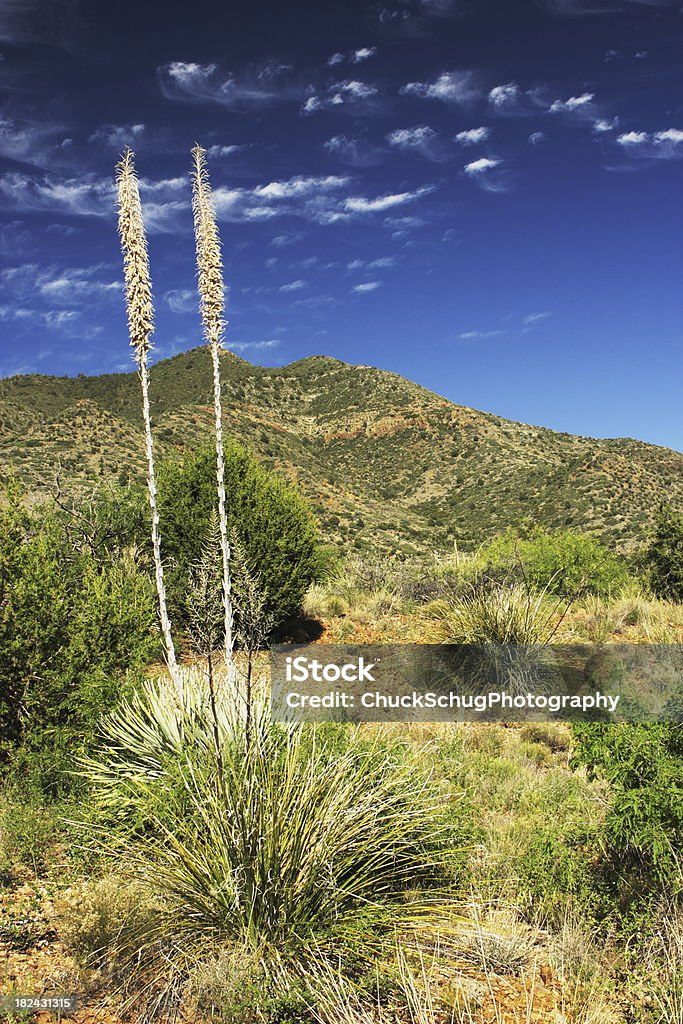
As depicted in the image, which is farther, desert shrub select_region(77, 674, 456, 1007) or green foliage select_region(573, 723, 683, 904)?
green foliage select_region(573, 723, 683, 904)

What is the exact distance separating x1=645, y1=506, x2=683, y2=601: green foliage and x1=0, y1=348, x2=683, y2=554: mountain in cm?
839

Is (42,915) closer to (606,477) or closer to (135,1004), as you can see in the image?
(135,1004)

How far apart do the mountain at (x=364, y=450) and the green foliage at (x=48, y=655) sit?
1674 centimetres

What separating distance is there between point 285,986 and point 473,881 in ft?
5.18

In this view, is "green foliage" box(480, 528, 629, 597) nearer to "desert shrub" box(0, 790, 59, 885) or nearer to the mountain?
the mountain

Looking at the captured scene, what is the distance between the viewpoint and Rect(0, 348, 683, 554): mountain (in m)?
33.6

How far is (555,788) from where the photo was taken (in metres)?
6.24

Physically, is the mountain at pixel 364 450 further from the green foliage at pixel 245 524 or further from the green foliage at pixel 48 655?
the green foliage at pixel 48 655

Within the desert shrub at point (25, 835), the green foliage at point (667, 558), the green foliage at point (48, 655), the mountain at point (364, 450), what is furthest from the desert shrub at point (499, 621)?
the mountain at point (364, 450)

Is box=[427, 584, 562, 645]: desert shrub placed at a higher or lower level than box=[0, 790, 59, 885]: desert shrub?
higher

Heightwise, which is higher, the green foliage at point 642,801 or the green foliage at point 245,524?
the green foliage at point 245,524

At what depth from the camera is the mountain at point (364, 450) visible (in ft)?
110
